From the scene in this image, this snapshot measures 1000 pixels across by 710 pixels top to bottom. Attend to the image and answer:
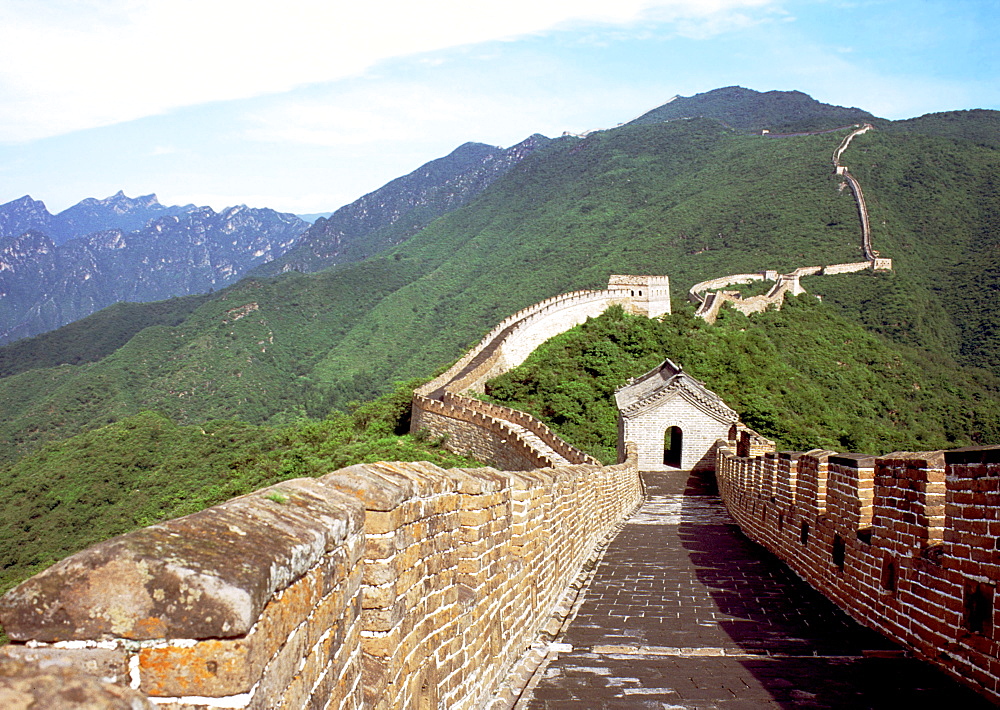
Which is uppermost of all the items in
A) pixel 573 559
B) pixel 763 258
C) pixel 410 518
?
pixel 763 258

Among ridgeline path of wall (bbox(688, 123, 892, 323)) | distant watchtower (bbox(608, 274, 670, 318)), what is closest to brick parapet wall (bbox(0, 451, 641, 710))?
ridgeline path of wall (bbox(688, 123, 892, 323))

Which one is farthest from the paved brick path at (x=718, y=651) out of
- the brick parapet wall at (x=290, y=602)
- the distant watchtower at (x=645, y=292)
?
the distant watchtower at (x=645, y=292)

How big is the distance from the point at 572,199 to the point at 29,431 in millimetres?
70741

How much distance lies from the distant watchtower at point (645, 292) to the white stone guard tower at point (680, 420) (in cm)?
2322

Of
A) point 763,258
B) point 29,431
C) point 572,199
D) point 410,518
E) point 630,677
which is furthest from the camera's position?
point 572,199

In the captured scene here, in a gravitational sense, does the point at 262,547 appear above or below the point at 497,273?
below

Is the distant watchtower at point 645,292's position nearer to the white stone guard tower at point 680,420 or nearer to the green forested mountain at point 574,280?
the green forested mountain at point 574,280

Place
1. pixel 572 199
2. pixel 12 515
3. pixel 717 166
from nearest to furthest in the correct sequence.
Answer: pixel 12 515 → pixel 717 166 → pixel 572 199

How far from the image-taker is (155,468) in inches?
1654

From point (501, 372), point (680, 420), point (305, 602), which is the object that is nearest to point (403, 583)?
point (305, 602)

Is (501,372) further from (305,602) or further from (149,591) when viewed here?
(149,591)

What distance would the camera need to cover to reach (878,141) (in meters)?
94.0

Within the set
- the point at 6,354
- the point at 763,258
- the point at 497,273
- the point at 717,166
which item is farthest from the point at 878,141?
the point at 6,354

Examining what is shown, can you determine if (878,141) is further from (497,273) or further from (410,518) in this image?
(410,518)
